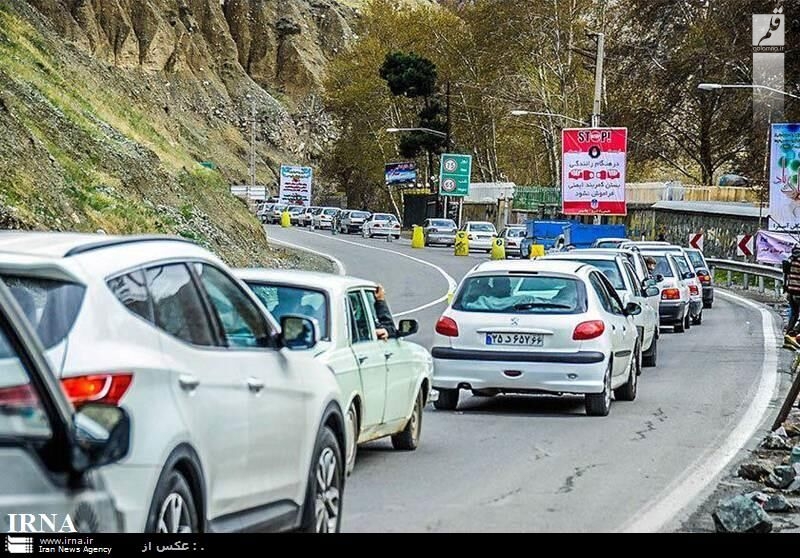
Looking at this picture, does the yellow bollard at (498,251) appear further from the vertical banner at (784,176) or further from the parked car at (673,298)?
the parked car at (673,298)

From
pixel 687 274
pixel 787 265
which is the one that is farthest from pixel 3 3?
pixel 787 265

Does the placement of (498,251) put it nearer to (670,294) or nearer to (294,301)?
(670,294)

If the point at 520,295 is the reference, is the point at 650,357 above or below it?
below

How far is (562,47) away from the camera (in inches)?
3191

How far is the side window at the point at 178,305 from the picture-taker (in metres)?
6.18

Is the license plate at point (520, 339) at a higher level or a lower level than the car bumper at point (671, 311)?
higher

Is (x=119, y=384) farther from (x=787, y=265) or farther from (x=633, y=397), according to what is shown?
(x=787, y=265)

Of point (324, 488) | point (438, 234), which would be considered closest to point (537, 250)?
point (438, 234)

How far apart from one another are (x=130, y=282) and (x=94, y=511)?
1.37 metres

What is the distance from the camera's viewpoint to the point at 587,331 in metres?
15.1

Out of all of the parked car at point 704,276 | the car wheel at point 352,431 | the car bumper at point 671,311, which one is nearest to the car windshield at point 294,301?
the car wheel at point 352,431

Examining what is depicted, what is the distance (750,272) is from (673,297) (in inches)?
766

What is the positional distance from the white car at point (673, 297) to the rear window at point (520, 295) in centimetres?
1436

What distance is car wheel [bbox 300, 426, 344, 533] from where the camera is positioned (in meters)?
7.25
